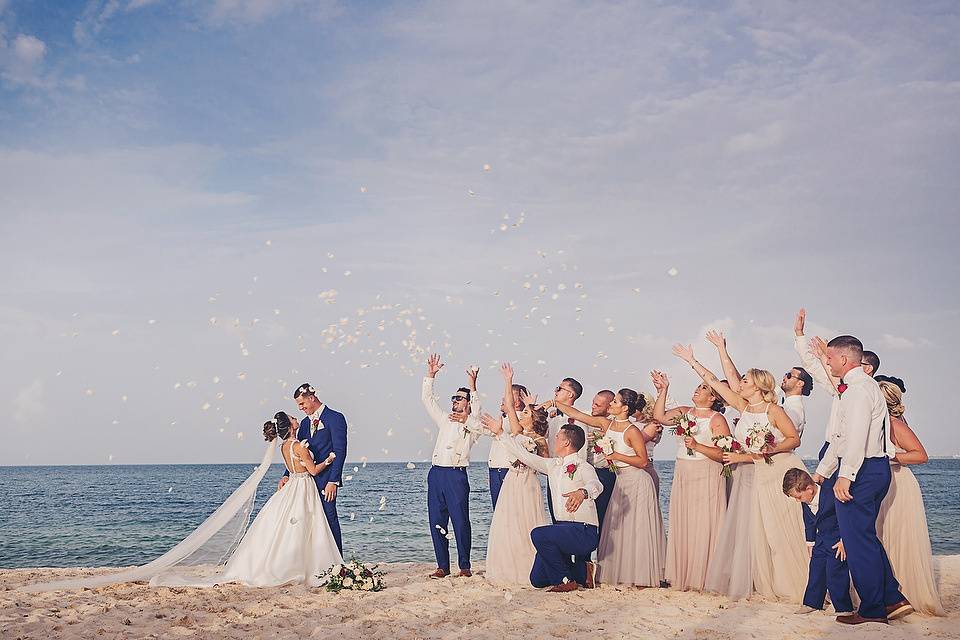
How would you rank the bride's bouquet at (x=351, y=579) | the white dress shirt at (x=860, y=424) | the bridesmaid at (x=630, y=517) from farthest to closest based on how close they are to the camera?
the bride's bouquet at (x=351, y=579), the bridesmaid at (x=630, y=517), the white dress shirt at (x=860, y=424)

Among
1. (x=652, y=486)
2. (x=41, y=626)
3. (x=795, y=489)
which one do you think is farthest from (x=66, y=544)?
(x=795, y=489)

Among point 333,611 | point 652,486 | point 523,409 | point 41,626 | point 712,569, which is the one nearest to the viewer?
point 41,626

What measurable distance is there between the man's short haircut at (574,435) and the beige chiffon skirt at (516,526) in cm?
102

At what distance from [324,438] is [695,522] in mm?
4448

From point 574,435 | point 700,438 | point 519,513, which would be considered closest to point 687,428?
point 700,438

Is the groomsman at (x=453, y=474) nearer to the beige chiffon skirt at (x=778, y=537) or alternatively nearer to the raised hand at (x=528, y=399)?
the raised hand at (x=528, y=399)

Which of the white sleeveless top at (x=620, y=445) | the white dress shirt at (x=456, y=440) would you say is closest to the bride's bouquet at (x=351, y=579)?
the white dress shirt at (x=456, y=440)

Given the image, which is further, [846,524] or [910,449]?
[910,449]

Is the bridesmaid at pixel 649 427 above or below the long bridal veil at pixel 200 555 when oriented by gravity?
above

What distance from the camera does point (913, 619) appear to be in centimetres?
714

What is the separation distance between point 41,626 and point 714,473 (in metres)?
6.81

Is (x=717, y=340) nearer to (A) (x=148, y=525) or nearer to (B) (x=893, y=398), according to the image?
(B) (x=893, y=398)

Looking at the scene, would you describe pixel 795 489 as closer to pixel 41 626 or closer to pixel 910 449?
pixel 910 449

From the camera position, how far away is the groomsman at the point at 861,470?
6.62 m
